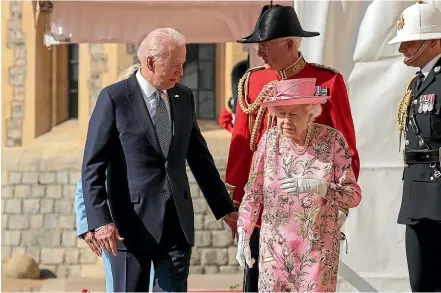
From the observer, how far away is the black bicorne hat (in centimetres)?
529

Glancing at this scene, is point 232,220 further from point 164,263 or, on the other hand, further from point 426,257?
point 426,257

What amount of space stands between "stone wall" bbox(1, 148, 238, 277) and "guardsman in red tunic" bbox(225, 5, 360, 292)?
21.1ft

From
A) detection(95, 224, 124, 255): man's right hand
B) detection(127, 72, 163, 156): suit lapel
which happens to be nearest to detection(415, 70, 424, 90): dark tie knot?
detection(127, 72, 163, 156): suit lapel

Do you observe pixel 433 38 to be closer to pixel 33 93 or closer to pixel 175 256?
pixel 175 256

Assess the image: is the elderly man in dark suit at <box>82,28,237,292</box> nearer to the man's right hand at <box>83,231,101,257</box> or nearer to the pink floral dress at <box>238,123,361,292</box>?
the man's right hand at <box>83,231,101,257</box>

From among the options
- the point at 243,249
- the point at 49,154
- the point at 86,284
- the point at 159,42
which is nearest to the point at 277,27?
the point at 159,42

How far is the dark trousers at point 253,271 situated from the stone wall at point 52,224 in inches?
257

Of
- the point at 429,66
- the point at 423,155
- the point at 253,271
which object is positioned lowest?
the point at 253,271

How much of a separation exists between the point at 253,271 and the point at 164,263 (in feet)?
1.80

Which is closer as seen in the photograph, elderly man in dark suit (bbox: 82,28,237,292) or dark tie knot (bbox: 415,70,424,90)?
elderly man in dark suit (bbox: 82,28,237,292)

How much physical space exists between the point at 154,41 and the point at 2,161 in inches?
290

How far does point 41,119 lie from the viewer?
41.2ft

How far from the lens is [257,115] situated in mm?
5469

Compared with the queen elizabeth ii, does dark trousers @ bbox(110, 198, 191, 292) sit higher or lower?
lower
